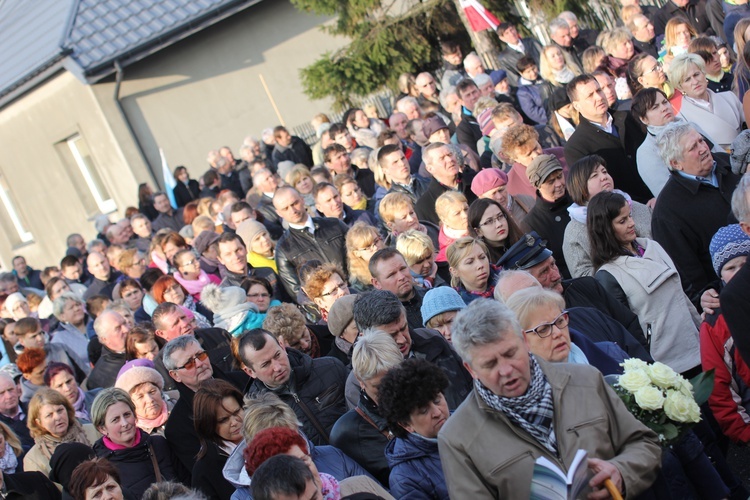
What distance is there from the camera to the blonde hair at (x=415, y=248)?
26.1 ft

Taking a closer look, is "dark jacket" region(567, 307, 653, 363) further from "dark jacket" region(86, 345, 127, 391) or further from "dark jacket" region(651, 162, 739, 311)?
"dark jacket" region(86, 345, 127, 391)

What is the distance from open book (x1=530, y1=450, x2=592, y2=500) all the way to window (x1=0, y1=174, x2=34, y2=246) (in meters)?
23.8

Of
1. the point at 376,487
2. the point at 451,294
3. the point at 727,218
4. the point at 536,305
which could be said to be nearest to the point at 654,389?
the point at 536,305

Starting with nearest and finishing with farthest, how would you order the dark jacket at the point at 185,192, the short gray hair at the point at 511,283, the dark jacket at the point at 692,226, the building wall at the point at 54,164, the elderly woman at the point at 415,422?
the elderly woman at the point at 415,422 < the short gray hair at the point at 511,283 < the dark jacket at the point at 692,226 < the dark jacket at the point at 185,192 < the building wall at the point at 54,164

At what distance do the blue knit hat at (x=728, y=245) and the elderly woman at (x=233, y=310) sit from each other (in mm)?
4320

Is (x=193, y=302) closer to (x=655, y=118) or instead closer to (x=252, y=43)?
(x=655, y=118)

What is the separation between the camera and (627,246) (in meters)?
6.35

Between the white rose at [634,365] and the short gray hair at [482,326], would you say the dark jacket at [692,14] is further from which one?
the short gray hair at [482,326]

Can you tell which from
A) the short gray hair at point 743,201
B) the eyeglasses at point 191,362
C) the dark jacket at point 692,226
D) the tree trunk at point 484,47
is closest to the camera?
the short gray hair at point 743,201

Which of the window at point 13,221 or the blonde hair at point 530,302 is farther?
Answer: the window at point 13,221

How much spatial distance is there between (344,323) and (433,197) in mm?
3296

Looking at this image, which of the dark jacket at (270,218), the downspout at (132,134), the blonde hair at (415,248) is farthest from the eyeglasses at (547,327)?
the downspout at (132,134)

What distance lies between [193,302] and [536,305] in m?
5.96

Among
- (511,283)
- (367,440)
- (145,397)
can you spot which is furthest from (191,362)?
(511,283)
